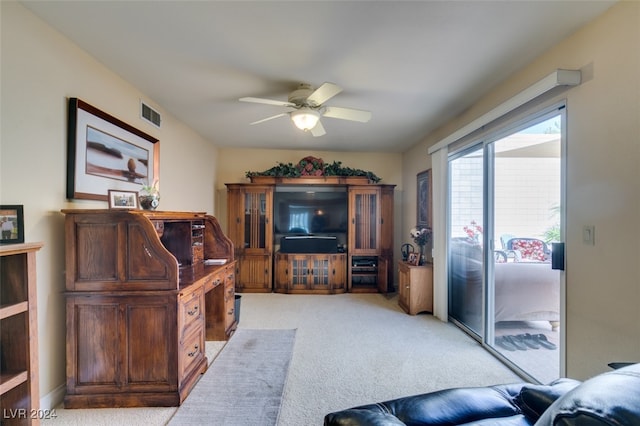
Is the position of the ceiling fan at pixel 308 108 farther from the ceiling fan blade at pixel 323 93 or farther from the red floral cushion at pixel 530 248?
the red floral cushion at pixel 530 248

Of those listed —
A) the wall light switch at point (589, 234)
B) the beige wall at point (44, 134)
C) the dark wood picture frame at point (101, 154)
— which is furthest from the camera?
the dark wood picture frame at point (101, 154)

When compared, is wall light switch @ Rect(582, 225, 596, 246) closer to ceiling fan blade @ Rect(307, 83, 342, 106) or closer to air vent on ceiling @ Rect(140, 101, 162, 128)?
ceiling fan blade @ Rect(307, 83, 342, 106)

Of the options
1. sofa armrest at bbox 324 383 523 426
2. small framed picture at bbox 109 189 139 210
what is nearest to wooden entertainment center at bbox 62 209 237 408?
small framed picture at bbox 109 189 139 210

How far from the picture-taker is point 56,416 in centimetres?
178

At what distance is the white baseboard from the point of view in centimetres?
179

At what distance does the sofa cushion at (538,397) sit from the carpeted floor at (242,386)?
1.44 meters

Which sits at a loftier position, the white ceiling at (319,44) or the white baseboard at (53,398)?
the white ceiling at (319,44)

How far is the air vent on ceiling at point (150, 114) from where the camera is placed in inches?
107

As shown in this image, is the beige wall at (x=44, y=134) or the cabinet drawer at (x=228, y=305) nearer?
the beige wall at (x=44, y=134)

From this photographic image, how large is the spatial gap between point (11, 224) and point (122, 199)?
0.75 m

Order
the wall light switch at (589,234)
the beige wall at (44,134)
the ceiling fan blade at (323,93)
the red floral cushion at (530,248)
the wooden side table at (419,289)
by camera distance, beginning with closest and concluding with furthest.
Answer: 1. the beige wall at (44,134)
2. the wall light switch at (589,234)
3. the ceiling fan blade at (323,93)
4. the red floral cushion at (530,248)
5. the wooden side table at (419,289)

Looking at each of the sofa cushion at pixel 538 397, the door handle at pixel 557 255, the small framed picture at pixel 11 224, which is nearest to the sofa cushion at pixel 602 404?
the sofa cushion at pixel 538 397

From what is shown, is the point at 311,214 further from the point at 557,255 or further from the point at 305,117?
the point at 557,255

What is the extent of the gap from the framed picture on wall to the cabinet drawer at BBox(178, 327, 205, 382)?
327 cm
